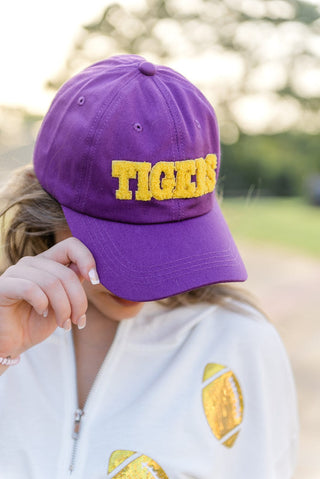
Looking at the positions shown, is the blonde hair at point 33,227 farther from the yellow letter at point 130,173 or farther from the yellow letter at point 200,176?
the yellow letter at point 200,176

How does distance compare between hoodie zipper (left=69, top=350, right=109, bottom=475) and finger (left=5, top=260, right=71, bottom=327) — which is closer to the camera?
finger (left=5, top=260, right=71, bottom=327)

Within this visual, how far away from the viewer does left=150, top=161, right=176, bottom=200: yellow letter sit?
1.20 meters

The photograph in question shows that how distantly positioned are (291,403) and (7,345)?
758 millimetres

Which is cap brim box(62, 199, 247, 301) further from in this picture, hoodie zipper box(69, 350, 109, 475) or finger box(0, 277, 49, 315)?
hoodie zipper box(69, 350, 109, 475)

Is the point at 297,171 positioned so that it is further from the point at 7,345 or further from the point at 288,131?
the point at 7,345

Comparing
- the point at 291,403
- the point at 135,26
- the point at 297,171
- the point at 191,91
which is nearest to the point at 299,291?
the point at 291,403

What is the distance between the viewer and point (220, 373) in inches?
58.3

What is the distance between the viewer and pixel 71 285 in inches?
45.9

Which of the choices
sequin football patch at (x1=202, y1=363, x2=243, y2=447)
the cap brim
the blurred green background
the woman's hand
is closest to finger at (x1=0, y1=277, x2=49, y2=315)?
the woman's hand

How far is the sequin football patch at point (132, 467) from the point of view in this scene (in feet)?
4.29

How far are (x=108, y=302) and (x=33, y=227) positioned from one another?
0.85ft

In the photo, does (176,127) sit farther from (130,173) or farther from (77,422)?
(77,422)

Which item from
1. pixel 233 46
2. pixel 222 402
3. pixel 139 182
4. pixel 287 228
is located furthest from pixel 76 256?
pixel 233 46

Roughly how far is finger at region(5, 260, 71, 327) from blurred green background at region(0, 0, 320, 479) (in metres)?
3.01
